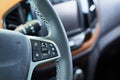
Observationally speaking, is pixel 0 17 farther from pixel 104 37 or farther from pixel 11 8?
pixel 104 37

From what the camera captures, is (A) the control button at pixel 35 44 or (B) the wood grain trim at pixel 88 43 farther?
(B) the wood grain trim at pixel 88 43

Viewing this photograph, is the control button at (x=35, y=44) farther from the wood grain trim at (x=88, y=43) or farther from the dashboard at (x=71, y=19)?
the wood grain trim at (x=88, y=43)

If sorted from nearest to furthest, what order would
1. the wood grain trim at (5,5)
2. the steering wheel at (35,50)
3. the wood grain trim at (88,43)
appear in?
the steering wheel at (35,50) < the wood grain trim at (5,5) < the wood grain trim at (88,43)

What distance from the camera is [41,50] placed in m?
1.10

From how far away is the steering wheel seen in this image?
1063 millimetres

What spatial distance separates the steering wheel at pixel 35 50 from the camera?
3.49ft

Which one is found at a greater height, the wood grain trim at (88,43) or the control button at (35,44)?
the control button at (35,44)

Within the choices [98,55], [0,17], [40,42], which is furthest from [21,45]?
[98,55]

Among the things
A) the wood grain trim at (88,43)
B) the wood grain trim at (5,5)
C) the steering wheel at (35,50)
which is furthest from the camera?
the wood grain trim at (88,43)

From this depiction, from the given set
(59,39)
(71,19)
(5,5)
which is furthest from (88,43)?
(59,39)

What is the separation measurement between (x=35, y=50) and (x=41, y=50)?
17 millimetres

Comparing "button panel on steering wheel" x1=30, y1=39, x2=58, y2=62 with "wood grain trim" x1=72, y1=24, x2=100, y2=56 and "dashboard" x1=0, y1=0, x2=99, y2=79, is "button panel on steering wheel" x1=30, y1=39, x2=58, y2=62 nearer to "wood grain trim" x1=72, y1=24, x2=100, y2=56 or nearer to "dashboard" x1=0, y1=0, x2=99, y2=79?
"dashboard" x1=0, y1=0, x2=99, y2=79

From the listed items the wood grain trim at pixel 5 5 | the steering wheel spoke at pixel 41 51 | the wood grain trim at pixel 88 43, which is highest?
the wood grain trim at pixel 5 5

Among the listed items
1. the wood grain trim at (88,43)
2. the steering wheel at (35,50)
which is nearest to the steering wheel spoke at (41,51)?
the steering wheel at (35,50)
